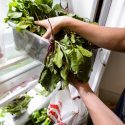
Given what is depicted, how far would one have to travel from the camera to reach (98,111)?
681 millimetres

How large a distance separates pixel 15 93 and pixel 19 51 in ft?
0.68

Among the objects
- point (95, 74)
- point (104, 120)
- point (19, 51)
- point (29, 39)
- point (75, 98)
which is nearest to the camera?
point (104, 120)

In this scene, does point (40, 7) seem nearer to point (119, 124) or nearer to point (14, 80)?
point (14, 80)

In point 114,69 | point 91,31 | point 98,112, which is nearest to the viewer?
point 98,112

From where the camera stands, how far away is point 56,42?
75 cm

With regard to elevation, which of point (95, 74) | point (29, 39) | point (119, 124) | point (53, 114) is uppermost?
point (29, 39)

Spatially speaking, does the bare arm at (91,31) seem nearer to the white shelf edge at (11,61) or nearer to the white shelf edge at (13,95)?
the white shelf edge at (11,61)

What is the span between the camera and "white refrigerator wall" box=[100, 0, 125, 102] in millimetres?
960

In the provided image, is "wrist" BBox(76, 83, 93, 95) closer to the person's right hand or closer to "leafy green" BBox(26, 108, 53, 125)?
the person's right hand

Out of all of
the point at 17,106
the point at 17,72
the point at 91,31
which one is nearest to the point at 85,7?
the point at 91,31

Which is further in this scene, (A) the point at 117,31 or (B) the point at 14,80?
(B) the point at 14,80

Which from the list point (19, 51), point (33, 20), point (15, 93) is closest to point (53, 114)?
point (15, 93)

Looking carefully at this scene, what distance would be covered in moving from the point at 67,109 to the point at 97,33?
0.47 metres

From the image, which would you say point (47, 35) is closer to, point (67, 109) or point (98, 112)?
point (98, 112)
